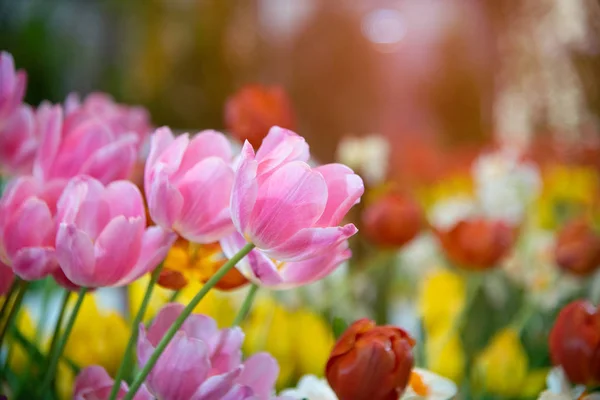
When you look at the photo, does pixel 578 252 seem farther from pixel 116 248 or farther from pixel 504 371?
pixel 116 248

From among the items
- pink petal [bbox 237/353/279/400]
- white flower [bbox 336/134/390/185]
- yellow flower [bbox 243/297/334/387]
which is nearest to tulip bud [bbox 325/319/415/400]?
pink petal [bbox 237/353/279/400]

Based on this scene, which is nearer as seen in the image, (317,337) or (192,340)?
(192,340)

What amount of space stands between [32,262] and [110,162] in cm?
5

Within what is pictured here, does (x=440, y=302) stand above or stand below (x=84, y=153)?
below

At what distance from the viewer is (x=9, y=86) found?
235 mm

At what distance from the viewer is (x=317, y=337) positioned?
0.33 m

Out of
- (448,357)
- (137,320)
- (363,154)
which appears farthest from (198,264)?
(363,154)

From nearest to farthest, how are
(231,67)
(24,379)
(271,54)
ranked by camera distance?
(24,379)
(231,67)
(271,54)

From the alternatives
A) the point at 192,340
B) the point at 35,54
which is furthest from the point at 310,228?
the point at 35,54

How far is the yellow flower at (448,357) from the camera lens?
33cm

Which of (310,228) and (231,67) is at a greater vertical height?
(310,228)

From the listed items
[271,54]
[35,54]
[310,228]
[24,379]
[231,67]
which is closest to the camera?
[310,228]

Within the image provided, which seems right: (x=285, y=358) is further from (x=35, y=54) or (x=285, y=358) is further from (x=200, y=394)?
(x=35, y=54)

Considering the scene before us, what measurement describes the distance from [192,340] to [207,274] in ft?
0.16
